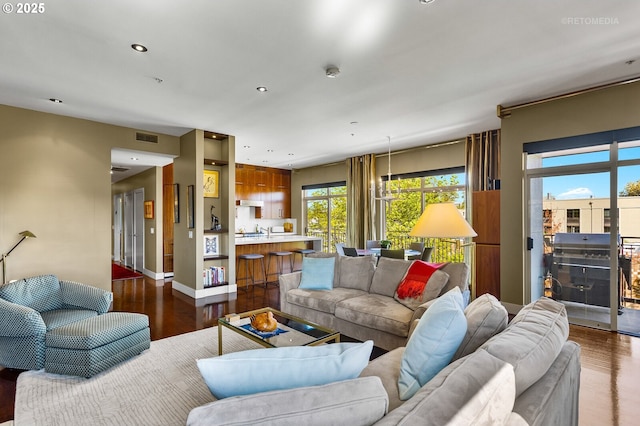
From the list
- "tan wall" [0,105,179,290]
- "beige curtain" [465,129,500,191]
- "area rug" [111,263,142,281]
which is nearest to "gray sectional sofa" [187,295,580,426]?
"beige curtain" [465,129,500,191]

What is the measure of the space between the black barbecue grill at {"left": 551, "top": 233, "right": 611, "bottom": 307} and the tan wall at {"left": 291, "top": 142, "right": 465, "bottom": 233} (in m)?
2.61

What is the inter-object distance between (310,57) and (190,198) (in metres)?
3.74

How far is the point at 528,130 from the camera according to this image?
445 cm

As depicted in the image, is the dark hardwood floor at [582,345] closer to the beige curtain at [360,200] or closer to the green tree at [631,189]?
the green tree at [631,189]

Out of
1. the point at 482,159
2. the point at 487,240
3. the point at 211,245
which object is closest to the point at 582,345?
the point at 487,240

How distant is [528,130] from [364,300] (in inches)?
134

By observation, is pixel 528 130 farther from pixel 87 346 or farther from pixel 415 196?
pixel 87 346

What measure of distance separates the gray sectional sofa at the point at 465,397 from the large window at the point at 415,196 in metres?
5.54

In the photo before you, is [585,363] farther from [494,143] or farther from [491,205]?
[494,143]

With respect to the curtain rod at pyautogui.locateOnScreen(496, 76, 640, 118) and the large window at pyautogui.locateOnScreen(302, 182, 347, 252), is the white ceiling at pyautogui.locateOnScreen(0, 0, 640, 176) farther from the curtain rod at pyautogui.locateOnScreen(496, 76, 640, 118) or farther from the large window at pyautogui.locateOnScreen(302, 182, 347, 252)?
the large window at pyautogui.locateOnScreen(302, 182, 347, 252)

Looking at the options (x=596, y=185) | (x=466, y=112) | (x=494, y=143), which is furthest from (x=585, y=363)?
(x=494, y=143)

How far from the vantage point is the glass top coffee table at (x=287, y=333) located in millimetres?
2518

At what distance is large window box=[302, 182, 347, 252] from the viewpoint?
361 inches

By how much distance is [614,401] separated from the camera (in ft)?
7.97
